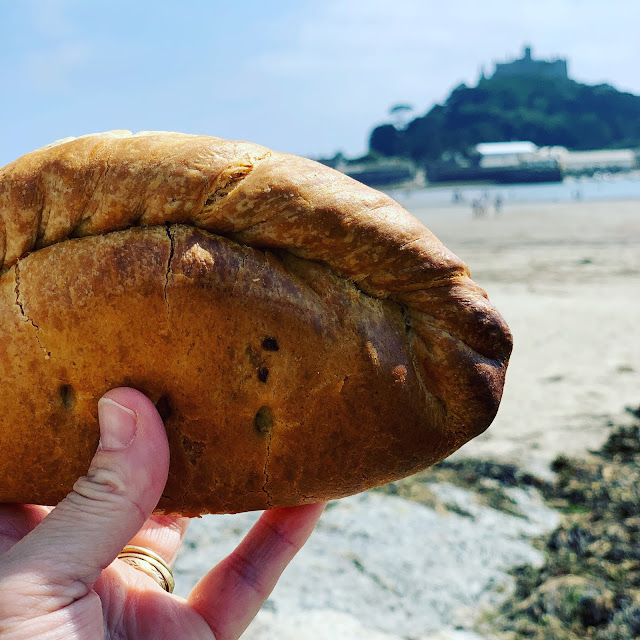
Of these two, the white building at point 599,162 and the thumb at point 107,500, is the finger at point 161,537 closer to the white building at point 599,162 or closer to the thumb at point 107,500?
the thumb at point 107,500

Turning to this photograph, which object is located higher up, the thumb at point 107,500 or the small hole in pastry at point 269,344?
the small hole in pastry at point 269,344

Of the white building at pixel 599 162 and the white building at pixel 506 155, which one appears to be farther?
the white building at pixel 599 162

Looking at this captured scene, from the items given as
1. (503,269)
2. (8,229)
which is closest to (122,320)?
(8,229)

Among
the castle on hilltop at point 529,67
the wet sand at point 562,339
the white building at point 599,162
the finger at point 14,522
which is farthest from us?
the castle on hilltop at point 529,67

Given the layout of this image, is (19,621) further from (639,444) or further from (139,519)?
(639,444)

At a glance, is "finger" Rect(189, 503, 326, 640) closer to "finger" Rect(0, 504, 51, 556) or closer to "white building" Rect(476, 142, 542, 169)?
"finger" Rect(0, 504, 51, 556)

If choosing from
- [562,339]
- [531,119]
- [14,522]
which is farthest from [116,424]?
[531,119]

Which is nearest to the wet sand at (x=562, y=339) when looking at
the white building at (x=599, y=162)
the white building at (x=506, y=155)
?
the white building at (x=506, y=155)

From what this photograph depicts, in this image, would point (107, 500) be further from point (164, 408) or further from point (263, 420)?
point (263, 420)
